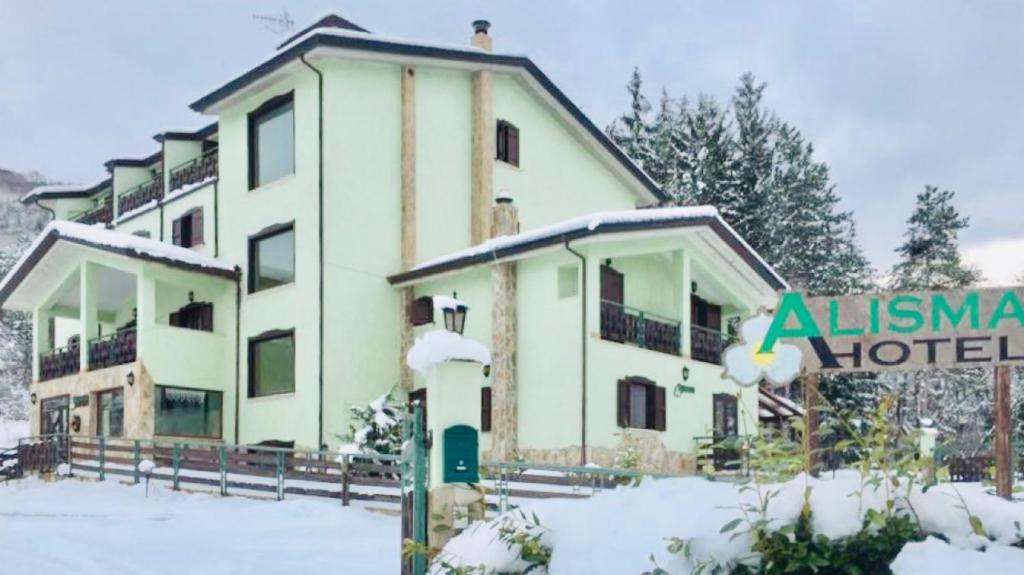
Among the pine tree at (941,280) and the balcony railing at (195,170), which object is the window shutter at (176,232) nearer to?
the balcony railing at (195,170)

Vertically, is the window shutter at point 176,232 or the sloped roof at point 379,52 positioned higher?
the sloped roof at point 379,52

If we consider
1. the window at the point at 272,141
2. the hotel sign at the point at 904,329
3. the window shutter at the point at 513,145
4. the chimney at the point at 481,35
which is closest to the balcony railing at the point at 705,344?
the window shutter at the point at 513,145

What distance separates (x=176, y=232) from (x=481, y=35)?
29.6 ft

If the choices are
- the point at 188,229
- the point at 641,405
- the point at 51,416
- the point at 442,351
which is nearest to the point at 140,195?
the point at 188,229

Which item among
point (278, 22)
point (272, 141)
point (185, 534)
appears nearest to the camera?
point (185, 534)

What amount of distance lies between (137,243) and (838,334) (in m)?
17.2

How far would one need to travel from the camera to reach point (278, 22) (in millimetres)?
27984

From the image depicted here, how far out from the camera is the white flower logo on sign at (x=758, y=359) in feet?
26.3

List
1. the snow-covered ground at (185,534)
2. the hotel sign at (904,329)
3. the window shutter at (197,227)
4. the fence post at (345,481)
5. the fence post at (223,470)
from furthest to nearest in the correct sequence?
the window shutter at (197,227)
the fence post at (223,470)
the fence post at (345,481)
the snow-covered ground at (185,534)
the hotel sign at (904,329)

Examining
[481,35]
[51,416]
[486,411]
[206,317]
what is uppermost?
[481,35]

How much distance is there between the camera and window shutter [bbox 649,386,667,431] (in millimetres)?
21453

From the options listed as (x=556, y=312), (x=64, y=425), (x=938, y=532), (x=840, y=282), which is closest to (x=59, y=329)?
(x=64, y=425)

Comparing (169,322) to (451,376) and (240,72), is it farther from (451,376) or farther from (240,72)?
(451,376)

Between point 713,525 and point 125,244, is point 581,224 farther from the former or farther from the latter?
point 713,525
